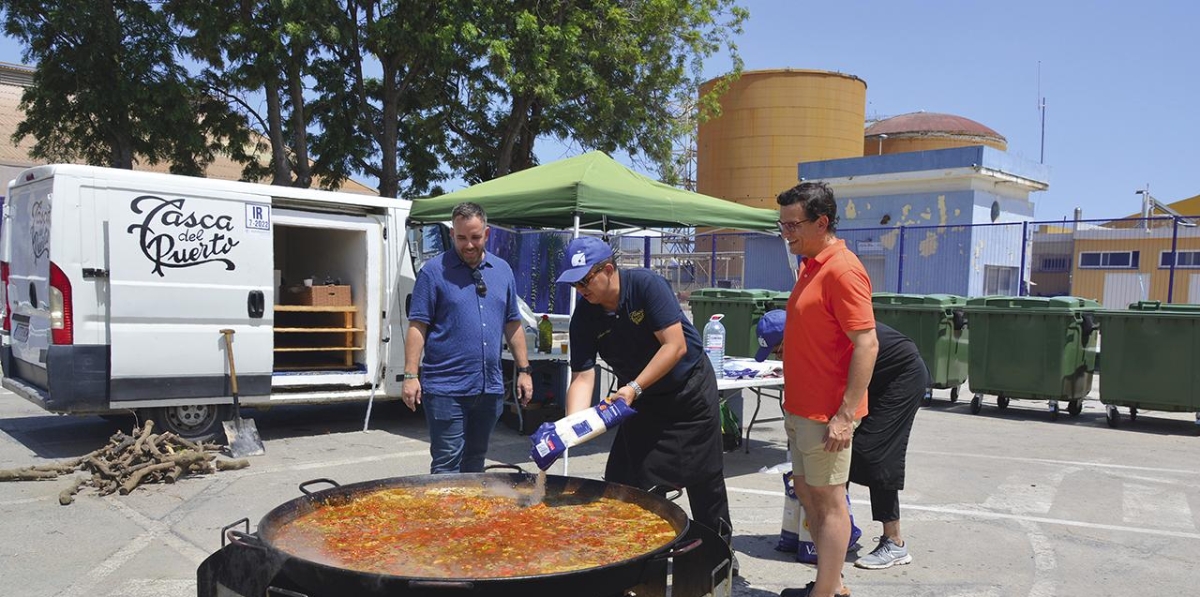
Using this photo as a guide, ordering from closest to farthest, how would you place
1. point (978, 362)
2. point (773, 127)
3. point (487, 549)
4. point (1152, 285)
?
1. point (487, 549)
2. point (978, 362)
3. point (1152, 285)
4. point (773, 127)

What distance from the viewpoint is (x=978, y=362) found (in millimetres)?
10250

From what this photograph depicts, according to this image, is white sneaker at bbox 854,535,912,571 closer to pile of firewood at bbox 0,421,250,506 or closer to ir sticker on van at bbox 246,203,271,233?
pile of firewood at bbox 0,421,250,506

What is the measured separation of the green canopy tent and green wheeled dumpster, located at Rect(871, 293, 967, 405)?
3.17 m

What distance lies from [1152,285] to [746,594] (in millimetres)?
19299

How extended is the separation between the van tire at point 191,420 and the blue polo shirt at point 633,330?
4982 mm

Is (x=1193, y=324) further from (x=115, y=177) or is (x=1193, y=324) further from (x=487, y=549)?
(x=115, y=177)

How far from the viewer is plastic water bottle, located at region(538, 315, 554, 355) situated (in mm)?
8281

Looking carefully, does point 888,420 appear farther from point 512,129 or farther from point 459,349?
point 512,129

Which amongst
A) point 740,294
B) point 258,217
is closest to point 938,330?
point 740,294

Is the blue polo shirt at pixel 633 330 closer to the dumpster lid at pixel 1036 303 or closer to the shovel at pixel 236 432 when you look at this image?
the shovel at pixel 236 432

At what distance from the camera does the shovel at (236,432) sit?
7.14 metres

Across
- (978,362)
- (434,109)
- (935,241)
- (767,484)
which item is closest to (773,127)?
(935,241)

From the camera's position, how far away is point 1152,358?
29.6 ft

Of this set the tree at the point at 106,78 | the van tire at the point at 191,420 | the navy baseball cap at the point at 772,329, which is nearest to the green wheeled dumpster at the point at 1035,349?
the navy baseball cap at the point at 772,329
